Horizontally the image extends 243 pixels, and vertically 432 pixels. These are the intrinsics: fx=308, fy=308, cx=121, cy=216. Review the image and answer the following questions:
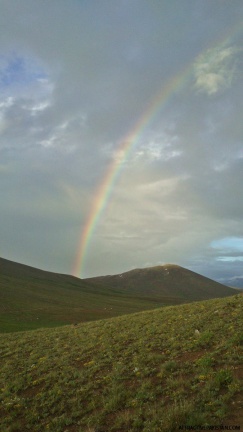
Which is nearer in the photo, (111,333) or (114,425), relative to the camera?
(114,425)

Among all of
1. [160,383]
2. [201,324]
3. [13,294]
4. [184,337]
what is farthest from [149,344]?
[13,294]

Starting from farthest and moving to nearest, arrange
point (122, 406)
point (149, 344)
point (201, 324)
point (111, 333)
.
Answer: point (111, 333)
point (201, 324)
point (149, 344)
point (122, 406)

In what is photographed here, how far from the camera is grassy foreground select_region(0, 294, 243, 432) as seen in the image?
375 inches

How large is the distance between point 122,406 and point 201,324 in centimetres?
916

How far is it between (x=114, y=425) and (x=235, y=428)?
3.70 metres

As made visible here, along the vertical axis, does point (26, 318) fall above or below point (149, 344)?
below

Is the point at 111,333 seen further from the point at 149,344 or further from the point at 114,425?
the point at 114,425

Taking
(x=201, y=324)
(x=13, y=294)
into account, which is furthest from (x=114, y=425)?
(x=13, y=294)

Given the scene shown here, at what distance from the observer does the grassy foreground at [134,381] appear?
9.52 meters

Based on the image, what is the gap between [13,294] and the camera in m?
105

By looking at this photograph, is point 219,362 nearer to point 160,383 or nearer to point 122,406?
point 160,383

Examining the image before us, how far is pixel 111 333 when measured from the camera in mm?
21875

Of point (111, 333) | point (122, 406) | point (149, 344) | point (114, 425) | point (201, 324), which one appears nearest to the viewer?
point (114, 425)

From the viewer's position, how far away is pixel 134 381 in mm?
12406
